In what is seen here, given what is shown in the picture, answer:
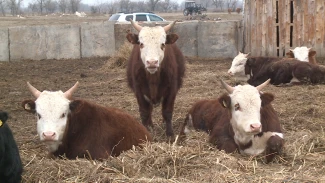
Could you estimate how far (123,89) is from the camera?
12.7m

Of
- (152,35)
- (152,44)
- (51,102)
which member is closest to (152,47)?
(152,44)

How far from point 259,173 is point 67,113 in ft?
7.70

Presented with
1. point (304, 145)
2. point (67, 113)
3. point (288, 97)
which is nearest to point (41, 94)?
point (67, 113)

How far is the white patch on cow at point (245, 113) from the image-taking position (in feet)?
20.8

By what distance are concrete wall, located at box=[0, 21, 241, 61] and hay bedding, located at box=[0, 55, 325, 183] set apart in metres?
7.24

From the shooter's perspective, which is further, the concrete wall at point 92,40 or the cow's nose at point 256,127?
the concrete wall at point 92,40

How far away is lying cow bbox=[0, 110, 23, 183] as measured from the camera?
209 inches

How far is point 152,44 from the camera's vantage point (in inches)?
335

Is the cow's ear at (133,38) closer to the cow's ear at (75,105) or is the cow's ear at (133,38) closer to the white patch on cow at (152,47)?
the white patch on cow at (152,47)

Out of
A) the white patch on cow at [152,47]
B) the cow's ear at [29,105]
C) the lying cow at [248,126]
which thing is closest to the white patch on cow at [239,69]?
the white patch on cow at [152,47]

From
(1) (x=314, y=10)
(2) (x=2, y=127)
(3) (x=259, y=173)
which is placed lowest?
(3) (x=259, y=173)

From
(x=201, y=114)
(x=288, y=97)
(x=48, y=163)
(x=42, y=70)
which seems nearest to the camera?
(x=48, y=163)

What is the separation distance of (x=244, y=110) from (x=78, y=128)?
203cm

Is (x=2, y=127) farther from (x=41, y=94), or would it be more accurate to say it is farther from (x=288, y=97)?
(x=288, y=97)
